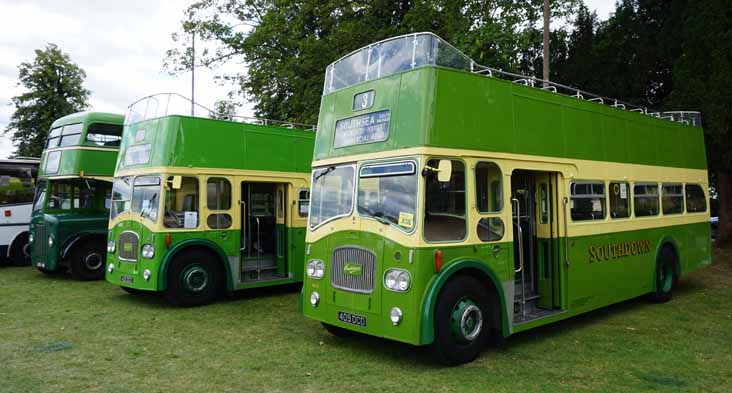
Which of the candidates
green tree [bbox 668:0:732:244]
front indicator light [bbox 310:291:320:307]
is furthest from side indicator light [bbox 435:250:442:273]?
green tree [bbox 668:0:732:244]

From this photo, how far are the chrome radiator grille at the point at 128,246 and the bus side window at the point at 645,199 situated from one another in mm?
8572

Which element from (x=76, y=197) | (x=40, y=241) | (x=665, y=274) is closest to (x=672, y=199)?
(x=665, y=274)

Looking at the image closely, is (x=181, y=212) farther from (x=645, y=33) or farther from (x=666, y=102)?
(x=645, y=33)

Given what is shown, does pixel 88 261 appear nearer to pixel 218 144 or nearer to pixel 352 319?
pixel 218 144

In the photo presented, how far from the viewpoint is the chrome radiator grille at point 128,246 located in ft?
32.9

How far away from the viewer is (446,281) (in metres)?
6.29

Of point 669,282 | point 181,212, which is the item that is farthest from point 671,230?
point 181,212

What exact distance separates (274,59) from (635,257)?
1367cm

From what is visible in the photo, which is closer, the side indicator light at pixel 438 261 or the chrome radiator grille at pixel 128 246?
the side indicator light at pixel 438 261

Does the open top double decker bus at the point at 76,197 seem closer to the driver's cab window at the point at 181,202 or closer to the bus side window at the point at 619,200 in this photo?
the driver's cab window at the point at 181,202

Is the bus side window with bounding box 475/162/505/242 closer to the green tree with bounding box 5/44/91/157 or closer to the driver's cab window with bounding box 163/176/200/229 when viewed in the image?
the driver's cab window with bounding box 163/176/200/229

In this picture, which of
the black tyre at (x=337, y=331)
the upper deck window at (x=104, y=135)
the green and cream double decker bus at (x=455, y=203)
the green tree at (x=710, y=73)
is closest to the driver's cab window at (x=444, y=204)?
the green and cream double decker bus at (x=455, y=203)

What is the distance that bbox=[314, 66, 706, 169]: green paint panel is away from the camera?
6.42m

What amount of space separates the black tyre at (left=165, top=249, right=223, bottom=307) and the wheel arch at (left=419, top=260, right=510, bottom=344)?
17.9 feet
